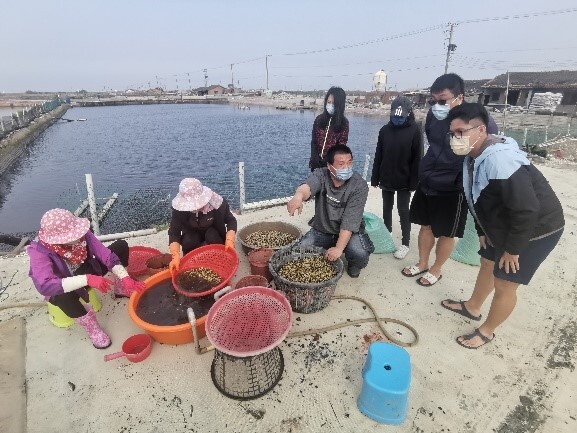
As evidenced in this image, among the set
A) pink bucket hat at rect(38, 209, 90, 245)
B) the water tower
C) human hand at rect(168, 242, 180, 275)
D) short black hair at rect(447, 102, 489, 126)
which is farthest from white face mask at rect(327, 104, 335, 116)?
the water tower

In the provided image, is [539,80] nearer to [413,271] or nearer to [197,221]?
[413,271]

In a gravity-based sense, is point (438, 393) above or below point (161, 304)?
below

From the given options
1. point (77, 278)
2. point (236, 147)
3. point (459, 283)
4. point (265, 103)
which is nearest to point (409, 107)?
point (459, 283)

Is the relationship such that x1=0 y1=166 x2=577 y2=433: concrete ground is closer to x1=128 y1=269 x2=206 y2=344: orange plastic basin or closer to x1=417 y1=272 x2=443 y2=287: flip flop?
x1=128 y1=269 x2=206 y2=344: orange plastic basin

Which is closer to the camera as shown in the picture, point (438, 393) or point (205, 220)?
point (438, 393)

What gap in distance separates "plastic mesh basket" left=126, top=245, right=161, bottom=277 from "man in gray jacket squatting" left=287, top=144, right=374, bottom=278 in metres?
1.88

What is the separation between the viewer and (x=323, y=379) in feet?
7.89

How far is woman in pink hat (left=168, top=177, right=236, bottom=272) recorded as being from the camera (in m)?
3.13

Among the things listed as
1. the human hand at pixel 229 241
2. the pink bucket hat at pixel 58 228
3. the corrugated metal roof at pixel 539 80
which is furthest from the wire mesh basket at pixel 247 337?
the corrugated metal roof at pixel 539 80

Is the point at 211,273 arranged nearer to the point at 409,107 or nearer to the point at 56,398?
the point at 56,398

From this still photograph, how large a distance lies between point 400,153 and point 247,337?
8.88ft

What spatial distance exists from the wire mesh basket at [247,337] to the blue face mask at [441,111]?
90.8 inches

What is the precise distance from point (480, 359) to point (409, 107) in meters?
2.63

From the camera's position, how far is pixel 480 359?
259cm
